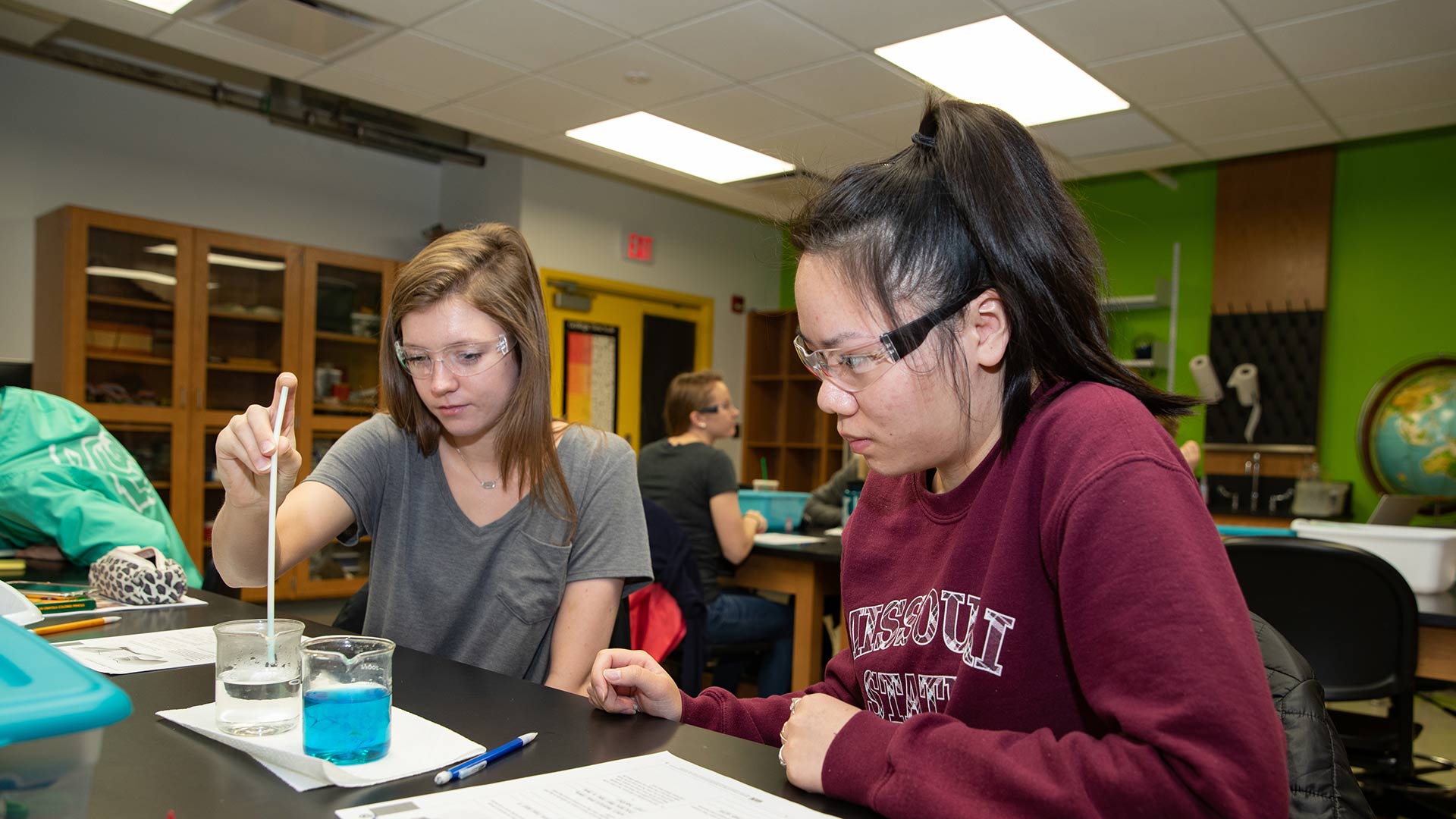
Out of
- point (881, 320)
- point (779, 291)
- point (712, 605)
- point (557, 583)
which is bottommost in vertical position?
point (712, 605)

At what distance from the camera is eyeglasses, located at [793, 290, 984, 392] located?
32.5 inches

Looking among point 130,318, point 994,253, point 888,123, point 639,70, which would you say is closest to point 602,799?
point 994,253

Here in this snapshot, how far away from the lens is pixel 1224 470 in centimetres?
504

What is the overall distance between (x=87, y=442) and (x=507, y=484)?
1.09m

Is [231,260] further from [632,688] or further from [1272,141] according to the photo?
[1272,141]

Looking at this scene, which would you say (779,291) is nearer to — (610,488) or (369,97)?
(369,97)

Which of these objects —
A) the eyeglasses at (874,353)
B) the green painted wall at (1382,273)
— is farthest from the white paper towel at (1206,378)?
the eyeglasses at (874,353)

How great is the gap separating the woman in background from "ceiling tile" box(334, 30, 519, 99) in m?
1.73

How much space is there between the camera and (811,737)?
0.75 m

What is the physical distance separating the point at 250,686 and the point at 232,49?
3.74 meters

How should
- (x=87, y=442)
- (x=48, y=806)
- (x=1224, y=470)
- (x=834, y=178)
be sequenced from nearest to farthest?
(x=48, y=806)
(x=834, y=178)
(x=87, y=442)
(x=1224, y=470)

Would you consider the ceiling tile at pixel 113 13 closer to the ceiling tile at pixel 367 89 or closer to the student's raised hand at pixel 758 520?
the ceiling tile at pixel 367 89

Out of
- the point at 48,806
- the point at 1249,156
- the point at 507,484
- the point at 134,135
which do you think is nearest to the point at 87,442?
the point at 507,484

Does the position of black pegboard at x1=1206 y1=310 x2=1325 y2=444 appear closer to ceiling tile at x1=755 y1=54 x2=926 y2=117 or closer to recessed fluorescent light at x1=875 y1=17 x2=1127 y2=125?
recessed fluorescent light at x1=875 y1=17 x2=1127 y2=125
